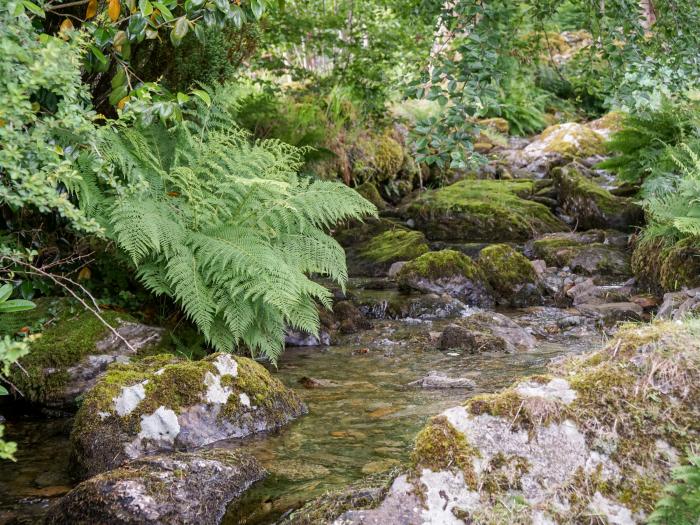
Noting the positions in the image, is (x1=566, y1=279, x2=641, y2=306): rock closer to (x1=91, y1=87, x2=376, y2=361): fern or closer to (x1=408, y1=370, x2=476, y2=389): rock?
(x1=91, y1=87, x2=376, y2=361): fern

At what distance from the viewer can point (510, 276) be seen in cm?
852

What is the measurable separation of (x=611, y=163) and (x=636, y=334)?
9454 millimetres

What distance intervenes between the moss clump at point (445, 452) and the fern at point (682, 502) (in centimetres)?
58

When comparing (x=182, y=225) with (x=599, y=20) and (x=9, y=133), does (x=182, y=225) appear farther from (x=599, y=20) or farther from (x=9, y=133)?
(x=599, y=20)

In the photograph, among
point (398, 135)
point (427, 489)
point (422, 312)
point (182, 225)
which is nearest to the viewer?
point (427, 489)

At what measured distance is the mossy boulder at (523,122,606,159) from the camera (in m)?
16.4

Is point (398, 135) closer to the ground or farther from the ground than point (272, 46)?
closer to the ground

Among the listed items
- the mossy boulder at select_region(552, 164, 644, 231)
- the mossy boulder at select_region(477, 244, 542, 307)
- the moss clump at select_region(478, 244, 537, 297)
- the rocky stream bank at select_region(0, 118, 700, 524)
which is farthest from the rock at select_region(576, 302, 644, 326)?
the mossy boulder at select_region(552, 164, 644, 231)

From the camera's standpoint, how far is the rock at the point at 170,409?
3.57 m

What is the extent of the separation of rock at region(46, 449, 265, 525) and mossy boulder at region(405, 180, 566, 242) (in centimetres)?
863

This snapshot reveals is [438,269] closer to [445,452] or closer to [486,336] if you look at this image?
[486,336]

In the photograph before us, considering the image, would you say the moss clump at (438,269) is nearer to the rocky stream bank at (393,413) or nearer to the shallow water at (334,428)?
the rocky stream bank at (393,413)

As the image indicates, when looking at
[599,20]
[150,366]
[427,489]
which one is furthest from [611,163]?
[427,489]

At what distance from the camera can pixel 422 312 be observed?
776cm
